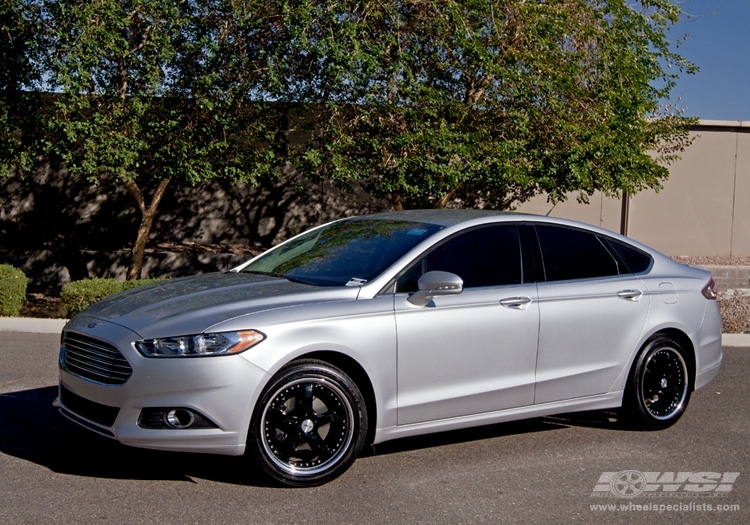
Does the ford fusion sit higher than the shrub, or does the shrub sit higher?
the ford fusion

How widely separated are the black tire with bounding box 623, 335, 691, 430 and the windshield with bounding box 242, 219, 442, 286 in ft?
6.46

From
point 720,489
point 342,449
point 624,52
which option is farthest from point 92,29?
point 720,489

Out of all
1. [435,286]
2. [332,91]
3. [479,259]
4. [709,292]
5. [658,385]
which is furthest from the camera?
[332,91]

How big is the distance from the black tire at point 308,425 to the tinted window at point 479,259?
2.97 feet

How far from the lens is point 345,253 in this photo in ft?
20.7

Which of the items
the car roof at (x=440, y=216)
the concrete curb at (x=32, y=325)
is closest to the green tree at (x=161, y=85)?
the concrete curb at (x=32, y=325)

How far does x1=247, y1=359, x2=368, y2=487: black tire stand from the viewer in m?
5.26

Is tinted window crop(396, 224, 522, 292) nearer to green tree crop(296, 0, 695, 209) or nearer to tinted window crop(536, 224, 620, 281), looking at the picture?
tinted window crop(536, 224, 620, 281)

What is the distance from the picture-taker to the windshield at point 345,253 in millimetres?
5988

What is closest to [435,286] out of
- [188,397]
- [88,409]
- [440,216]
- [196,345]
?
[440,216]

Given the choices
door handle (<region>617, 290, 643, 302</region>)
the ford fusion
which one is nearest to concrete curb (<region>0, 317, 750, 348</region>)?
the ford fusion

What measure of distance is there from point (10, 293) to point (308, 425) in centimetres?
782

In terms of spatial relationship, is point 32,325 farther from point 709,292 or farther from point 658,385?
point 709,292

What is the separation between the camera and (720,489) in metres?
5.65
